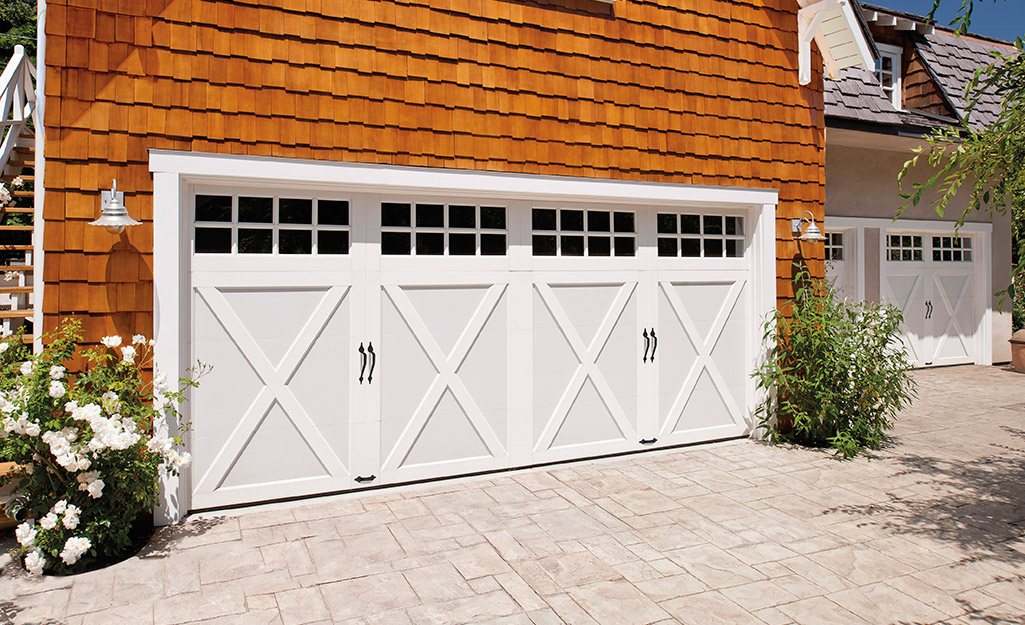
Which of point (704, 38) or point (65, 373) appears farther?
point (704, 38)

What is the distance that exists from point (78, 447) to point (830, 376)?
5.52m

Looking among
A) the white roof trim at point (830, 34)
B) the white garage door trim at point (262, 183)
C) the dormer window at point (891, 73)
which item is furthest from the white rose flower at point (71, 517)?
the dormer window at point (891, 73)

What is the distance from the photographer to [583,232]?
5.78 metres

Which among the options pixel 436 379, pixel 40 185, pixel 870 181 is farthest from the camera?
pixel 870 181

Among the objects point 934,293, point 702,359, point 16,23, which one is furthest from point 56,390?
point 16,23

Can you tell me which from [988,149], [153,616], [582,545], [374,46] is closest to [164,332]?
[153,616]

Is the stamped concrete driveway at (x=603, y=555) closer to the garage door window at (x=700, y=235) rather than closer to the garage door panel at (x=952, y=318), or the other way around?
the garage door window at (x=700, y=235)

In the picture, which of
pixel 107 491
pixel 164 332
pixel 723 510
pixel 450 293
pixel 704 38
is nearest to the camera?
pixel 107 491

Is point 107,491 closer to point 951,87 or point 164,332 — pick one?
point 164,332

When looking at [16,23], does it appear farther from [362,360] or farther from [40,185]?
Answer: [362,360]

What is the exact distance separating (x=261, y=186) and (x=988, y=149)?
4317mm

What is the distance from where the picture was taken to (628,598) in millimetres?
3371

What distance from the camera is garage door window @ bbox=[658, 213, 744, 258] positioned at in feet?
20.2

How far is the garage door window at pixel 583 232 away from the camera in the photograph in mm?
5609
